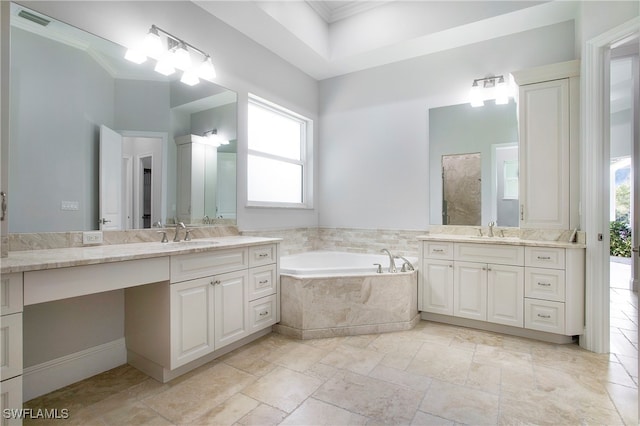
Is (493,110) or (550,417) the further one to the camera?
(493,110)

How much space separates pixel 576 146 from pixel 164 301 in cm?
339

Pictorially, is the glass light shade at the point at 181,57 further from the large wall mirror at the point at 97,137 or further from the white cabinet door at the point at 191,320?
the white cabinet door at the point at 191,320

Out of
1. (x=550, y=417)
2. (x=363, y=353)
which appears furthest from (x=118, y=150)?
(x=550, y=417)

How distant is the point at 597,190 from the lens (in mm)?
2379

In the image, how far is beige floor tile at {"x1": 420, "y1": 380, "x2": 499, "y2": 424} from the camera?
5.39 ft

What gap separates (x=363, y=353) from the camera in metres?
2.39

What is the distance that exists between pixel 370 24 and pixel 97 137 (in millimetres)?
2897

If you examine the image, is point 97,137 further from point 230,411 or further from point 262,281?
point 230,411

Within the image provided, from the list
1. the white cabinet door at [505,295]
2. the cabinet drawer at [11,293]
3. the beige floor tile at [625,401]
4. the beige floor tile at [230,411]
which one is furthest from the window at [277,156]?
the beige floor tile at [625,401]

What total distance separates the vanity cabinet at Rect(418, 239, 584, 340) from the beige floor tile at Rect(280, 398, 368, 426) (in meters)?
1.67

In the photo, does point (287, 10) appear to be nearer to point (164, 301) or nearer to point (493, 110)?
point (493, 110)

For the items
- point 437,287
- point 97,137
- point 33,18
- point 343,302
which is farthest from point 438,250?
point 33,18

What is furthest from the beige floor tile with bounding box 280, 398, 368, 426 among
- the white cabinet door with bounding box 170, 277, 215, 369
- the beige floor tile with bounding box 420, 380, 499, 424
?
the white cabinet door with bounding box 170, 277, 215, 369

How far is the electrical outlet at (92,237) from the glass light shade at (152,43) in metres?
1.37
